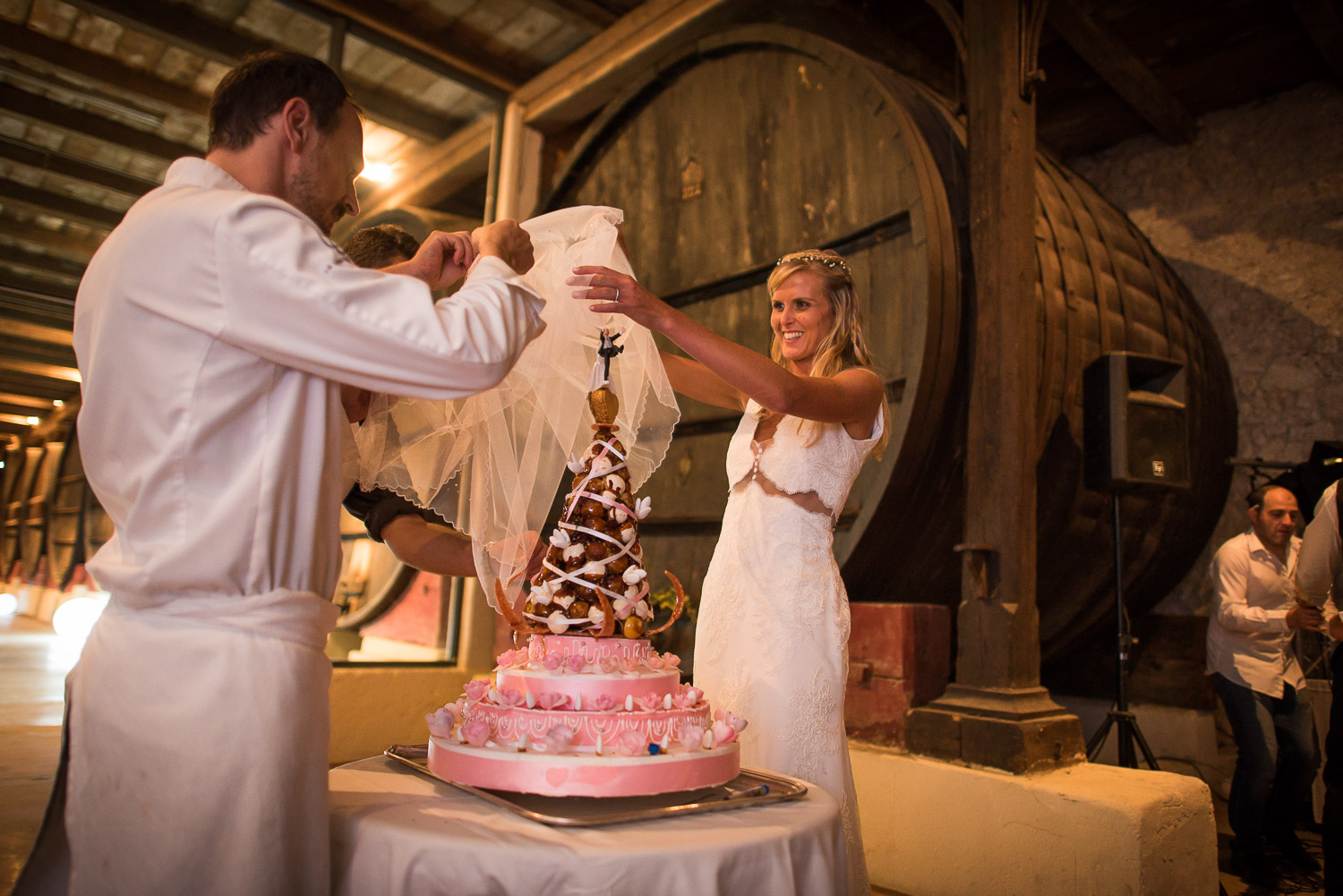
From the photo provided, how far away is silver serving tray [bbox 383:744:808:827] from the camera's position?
3.18 feet

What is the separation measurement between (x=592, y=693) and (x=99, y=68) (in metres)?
4.05

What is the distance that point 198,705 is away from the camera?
2.86 ft

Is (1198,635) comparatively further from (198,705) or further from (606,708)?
(198,705)

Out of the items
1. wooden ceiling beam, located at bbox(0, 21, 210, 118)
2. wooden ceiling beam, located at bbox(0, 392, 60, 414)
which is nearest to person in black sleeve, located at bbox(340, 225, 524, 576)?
wooden ceiling beam, located at bbox(0, 392, 60, 414)

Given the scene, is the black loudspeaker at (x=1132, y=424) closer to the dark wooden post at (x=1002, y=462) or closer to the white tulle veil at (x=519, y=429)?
the dark wooden post at (x=1002, y=462)

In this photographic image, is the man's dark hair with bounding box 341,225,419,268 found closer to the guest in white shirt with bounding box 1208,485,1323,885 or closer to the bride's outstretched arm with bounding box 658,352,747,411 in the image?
the bride's outstretched arm with bounding box 658,352,747,411

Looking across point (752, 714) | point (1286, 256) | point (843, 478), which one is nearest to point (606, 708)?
point (752, 714)

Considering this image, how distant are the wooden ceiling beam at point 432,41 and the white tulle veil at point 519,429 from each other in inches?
132

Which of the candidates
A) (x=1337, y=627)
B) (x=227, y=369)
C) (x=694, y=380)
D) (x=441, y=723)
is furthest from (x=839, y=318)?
(x=1337, y=627)

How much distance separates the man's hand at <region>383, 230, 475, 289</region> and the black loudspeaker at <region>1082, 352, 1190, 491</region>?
7.87 ft

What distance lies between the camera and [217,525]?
913 millimetres

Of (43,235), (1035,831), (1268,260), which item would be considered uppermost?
(1268,260)

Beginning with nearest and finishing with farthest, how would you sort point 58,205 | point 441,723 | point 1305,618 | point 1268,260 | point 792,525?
1. point 441,723
2. point 792,525
3. point 1305,618
4. point 58,205
5. point 1268,260

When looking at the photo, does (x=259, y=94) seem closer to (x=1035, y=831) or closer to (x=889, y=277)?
(x=889, y=277)
